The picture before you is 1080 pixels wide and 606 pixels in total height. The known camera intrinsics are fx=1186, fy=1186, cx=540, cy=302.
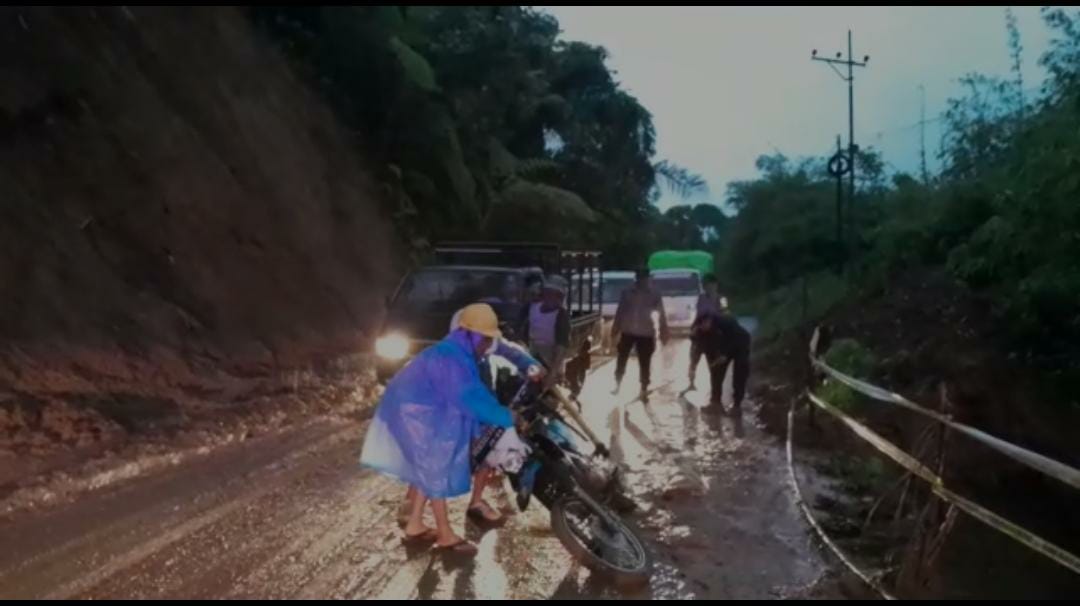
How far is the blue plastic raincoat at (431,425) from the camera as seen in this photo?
22.8 ft

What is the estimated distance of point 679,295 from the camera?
31.1m

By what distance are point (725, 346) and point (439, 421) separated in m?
7.70

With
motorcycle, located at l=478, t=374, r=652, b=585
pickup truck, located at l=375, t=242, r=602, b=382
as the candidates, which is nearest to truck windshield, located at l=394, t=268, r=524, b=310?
pickup truck, located at l=375, t=242, r=602, b=382

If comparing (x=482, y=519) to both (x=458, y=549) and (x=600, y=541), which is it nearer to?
(x=458, y=549)

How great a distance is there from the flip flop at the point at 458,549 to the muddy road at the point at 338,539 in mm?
140

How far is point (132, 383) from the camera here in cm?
1276

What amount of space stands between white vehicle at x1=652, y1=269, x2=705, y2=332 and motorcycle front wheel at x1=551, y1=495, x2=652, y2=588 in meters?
23.0

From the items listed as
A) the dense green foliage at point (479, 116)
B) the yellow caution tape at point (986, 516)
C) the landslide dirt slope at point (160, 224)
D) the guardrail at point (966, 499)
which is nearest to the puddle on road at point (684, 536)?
the guardrail at point (966, 499)

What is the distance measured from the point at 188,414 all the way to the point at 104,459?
230cm

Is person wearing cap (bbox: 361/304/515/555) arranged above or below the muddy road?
above

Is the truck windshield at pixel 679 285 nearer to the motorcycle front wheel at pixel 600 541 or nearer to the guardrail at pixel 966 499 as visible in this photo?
the guardrail at pixel 966 499

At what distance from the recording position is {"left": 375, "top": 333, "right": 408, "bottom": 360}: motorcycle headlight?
13852mm

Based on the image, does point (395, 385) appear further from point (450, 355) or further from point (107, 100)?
point (107, 100)

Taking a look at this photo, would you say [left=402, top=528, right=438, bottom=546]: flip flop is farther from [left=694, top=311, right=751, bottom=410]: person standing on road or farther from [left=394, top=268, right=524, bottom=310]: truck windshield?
[left=694, top=311, right=751, bottom=410]: person standing on road
